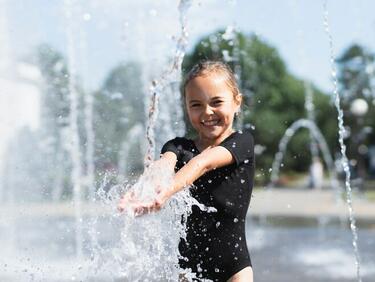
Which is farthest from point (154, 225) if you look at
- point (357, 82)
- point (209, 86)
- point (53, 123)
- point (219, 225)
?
point (357, 82)

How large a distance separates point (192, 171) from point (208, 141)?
1.14 feet

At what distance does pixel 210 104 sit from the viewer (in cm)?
282

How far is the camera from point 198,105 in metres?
2.83

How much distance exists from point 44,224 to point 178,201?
13.8 metres

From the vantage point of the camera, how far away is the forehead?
2805 mm

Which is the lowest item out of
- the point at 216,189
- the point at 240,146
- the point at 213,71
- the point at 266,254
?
the point at 266,254

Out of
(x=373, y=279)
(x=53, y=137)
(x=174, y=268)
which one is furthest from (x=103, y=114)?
(x=174, y=268)

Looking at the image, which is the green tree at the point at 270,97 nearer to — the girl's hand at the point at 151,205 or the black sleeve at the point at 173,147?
the black sleeve at the point at 173,147

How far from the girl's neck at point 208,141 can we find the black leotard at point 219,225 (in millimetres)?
58

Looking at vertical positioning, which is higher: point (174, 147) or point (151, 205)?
point (174, 147)

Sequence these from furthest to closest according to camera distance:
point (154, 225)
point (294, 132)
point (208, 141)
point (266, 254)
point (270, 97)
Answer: point (294, 132) < point (270, 97) < point (266, 254) < point (154, 225) < point (208, 141)

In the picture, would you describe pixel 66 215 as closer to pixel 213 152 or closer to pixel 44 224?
pixel 44 224

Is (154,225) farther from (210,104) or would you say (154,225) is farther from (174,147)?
(210,104)

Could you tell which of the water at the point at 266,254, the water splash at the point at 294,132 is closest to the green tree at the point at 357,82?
the water splash at the point at 294,132
